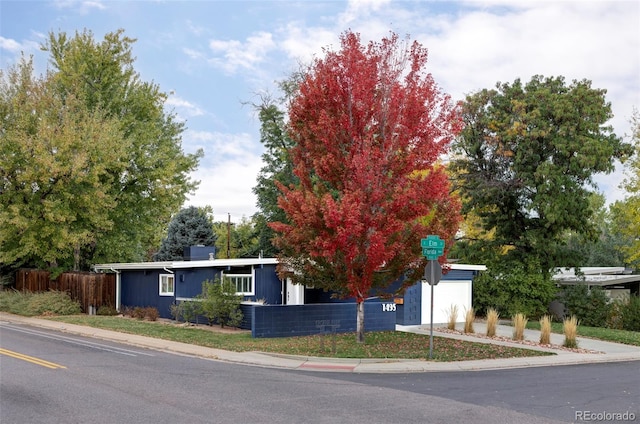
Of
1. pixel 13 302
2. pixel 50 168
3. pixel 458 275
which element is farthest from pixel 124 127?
pixel 458 275

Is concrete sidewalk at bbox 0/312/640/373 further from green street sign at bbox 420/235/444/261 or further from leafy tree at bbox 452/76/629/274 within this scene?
leafy tree at bbox 452/76/629/274

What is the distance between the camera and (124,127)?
36750 millimetres

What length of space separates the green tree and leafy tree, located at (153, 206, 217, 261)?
13.3m

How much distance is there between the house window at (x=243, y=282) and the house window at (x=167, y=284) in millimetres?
3750

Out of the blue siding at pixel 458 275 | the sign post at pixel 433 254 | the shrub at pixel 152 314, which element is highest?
the sign post at pixel 433 254

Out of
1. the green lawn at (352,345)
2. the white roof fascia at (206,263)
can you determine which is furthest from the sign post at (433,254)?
the white roof fascia at (206,263)

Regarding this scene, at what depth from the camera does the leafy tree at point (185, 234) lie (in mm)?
52875

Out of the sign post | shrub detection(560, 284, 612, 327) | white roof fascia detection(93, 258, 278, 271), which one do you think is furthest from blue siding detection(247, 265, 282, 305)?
shrub detection(560, 284, 612, 327)

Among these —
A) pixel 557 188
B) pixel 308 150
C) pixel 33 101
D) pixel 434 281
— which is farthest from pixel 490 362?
pixel 33 101

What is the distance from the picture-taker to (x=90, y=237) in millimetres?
34594

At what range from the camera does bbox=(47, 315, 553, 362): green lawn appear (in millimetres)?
18078

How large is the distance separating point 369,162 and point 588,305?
20.0 m

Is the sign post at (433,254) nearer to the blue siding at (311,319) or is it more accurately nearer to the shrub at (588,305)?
the blue siding at (311,319)

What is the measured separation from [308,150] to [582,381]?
10421mm
